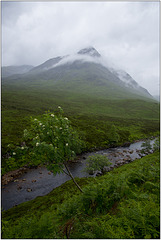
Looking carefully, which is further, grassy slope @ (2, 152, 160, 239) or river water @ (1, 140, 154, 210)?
river water @ (1, 140, 154, 210)

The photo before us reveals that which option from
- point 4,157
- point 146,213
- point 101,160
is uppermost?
point 146,213

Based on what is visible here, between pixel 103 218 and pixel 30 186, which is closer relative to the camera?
pixel 103 218

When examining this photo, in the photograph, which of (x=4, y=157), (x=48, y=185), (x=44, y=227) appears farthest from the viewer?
(x=4, y=157)

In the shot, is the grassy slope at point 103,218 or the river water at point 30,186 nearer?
the grassy slope at point 103,218

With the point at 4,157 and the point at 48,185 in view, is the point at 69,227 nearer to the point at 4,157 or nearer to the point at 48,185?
the point at 48,185

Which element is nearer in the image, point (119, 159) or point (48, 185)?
point (48, 185)

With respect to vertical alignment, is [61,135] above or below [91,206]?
above

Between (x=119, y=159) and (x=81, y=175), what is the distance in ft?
47.1

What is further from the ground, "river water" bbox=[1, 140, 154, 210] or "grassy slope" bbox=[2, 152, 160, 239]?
"grassy slope" bbox=[2, 152, 160, 239]

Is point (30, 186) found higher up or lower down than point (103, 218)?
lower down

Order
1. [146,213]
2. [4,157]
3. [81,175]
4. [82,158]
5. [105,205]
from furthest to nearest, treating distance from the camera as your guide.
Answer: [82,158] → [4,157] → [81,175] → [105,205] → [146,213]

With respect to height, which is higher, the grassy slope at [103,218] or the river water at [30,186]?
the grassy slope at [103,218]

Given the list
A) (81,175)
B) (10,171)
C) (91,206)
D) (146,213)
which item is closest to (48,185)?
(81,175)

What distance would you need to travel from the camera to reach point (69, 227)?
630 centimetres
